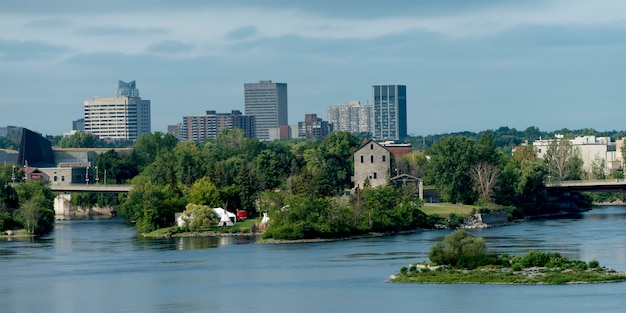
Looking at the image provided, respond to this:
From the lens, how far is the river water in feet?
190

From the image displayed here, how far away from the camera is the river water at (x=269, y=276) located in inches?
2286

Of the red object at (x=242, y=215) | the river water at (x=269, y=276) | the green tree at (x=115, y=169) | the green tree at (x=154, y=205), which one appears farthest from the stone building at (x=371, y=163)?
the green tree at (x=115, y=169)

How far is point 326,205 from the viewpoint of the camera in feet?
322

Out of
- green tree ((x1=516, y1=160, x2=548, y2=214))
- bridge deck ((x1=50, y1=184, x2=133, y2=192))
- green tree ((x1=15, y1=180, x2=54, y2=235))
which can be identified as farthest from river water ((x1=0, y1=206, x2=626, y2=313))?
bridge deck ((x1=50, y1=184, x2=133, y2=192))

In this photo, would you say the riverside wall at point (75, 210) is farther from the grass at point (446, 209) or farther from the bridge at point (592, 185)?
the bridge at point (592, 185)

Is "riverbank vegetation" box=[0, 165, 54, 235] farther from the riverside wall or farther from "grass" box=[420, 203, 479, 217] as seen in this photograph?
"grass" box=[420, 203, 479, 217]

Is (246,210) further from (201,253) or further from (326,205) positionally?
(201,253)

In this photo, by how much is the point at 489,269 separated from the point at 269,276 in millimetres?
12485

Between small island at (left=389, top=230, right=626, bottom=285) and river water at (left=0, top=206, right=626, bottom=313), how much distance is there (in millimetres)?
1330

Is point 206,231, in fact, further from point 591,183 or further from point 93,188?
point 591,183

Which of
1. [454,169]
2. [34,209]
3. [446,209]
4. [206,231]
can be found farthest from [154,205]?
[454,169]

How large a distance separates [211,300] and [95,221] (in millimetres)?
79948

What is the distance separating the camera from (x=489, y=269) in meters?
65.4

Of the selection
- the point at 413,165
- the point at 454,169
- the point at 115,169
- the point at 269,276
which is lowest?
the point at 269,276
